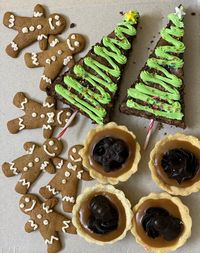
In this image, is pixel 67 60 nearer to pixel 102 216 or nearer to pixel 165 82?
pixel 165 82

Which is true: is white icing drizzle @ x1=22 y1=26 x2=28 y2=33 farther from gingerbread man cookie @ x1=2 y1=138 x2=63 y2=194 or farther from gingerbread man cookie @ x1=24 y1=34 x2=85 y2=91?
gingerbread man cookie @ x1=2 y1=138 x2=63 y2=194

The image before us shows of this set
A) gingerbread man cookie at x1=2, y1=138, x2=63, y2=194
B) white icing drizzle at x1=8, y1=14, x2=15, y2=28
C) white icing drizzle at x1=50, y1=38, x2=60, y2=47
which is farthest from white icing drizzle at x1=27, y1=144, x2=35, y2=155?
white icing drizzle at x1=8, y1=14, x2=15, y2=28

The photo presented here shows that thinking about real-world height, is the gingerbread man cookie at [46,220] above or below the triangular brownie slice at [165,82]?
below

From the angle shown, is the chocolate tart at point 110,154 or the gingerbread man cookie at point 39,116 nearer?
the chocolate tart at point 110,154

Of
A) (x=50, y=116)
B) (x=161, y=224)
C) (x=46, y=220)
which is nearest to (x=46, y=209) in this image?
(x=46, y=220)

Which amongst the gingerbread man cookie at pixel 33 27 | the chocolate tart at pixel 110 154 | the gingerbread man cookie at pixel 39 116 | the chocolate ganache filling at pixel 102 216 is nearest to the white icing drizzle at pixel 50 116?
the gingerbread man cookie at pixel 39 116

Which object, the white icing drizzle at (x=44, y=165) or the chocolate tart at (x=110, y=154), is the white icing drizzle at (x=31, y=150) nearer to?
the white icing drizzle at (x=44, y=165)

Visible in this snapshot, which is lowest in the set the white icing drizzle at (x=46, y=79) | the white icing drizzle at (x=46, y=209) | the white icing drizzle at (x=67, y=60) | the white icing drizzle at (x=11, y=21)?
the white icing drizzle at (x=46, y=209)
